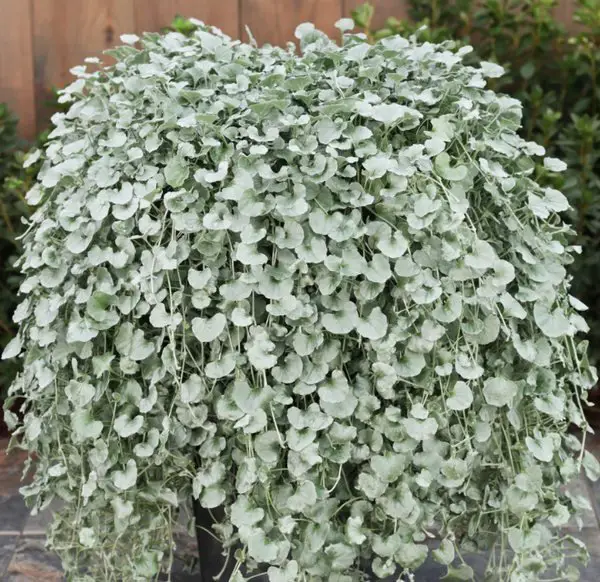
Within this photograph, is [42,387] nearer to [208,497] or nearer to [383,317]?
[208,497]

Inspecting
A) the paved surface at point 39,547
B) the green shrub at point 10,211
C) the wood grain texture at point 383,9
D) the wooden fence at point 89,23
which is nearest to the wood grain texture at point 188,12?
the wooden fence at point 89,23

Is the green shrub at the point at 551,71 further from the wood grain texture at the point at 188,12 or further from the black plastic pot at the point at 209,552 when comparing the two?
the black plastic pot at the point at 209,552

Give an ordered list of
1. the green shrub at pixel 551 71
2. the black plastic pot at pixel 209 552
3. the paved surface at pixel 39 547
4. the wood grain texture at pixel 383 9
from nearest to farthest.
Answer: the black plastic pot at pixel 209 552, the paved surface at pixel 39 547, the green shrub at pixel 551 71, the wood grain texture at pixel 383 9

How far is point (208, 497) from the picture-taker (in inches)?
63.9

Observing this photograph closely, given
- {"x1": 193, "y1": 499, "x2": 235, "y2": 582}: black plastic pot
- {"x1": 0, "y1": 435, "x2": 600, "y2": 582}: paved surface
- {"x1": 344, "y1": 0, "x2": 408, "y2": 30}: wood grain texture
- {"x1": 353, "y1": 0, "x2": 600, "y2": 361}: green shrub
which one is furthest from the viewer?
{"x1": 344, "y1": 0, "x2": 408, "y2": 30}: wood grain texture

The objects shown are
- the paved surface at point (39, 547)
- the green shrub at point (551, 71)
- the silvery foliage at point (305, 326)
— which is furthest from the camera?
the green shrub at point (551, 71)

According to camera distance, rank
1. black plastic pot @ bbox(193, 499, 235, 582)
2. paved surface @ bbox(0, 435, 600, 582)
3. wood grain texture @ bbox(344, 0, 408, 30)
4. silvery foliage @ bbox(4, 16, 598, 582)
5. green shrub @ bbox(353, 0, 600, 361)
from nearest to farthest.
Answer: silvery foliage @ bbox(4, 16, 598, 582), black plastic pot @ bbox(193, 499, 235, 582), paved surface @ bbox(0, 435, 600, 582), green shrub @ bbox(353, 0, 600, 361), wood grain texture @ bbox(344, 0, 408, 30)

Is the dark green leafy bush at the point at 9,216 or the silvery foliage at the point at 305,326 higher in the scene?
the silvery foliage at the point at 305,326

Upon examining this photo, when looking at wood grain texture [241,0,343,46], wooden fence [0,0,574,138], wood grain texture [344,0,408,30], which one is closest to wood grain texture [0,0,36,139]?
wooden fence [0,0,574,138]

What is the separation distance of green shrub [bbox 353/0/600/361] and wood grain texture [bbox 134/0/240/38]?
14.6 inches

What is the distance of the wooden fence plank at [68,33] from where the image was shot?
9.45ft

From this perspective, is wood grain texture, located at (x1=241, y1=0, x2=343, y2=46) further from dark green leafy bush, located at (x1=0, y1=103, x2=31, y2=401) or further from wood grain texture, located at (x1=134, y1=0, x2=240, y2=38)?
dark green leafy bush, located at (x1=0, y1=103, x2=31, y2=401)

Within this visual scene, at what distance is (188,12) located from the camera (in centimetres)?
289

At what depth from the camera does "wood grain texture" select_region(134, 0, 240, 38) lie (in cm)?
287
